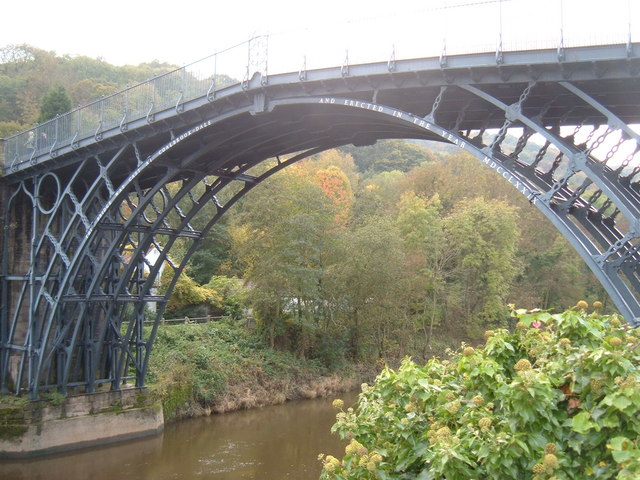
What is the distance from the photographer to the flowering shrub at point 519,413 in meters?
3.67

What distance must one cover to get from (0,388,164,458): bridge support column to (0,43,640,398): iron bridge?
1.84 feet

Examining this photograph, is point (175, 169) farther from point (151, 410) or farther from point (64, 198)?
point (151, 410)

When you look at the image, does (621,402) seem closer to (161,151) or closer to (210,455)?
(161,151)

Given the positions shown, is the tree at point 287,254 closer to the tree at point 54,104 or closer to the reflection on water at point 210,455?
the reflection on water at point 210,455

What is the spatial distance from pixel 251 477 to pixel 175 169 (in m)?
7.95

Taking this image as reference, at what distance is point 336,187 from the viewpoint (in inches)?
1668

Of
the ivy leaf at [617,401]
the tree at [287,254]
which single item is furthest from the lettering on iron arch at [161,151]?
the ivy leaf at [617,401]

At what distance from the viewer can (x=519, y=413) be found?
3928mm

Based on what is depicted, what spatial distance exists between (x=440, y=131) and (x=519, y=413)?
6716 mm

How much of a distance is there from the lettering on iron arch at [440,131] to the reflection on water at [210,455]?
9.61m

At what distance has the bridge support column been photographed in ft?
55.9

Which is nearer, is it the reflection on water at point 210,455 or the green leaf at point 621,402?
the green leaf at point 621,402

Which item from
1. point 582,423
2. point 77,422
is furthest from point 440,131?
point 77,422

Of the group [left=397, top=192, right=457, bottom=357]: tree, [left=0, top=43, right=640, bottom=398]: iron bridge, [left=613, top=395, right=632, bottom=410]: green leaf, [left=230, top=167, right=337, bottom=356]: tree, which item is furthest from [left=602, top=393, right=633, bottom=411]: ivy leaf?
[left=397, top=192, right=457, bottom=357]: tree
